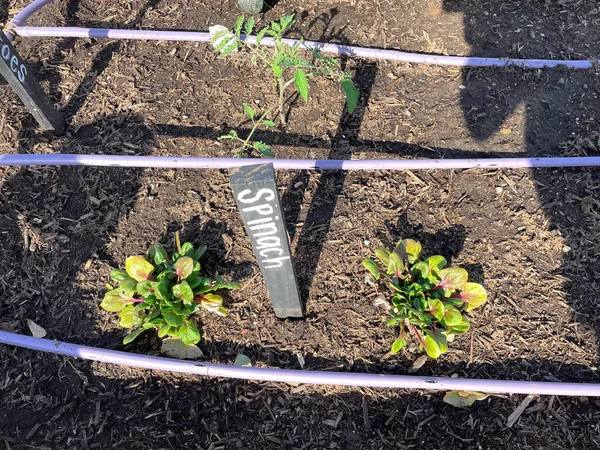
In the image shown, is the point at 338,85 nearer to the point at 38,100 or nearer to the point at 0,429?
the point at 38,100

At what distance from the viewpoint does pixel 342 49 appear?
296 cm

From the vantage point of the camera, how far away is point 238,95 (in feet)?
9.43

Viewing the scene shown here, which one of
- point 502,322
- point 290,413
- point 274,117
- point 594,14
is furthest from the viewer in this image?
point 594,14

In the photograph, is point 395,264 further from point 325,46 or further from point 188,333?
point 325,46

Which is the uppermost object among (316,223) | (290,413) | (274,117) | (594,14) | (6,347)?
(594,14)

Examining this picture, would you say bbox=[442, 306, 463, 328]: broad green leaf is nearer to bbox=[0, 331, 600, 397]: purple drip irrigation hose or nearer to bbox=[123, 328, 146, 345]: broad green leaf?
bbox=[0, 331, 600, 397]: purple drip irrigation hose

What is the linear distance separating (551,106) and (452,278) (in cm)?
147

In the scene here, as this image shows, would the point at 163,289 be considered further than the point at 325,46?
No

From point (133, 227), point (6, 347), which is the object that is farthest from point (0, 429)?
point (133, 227)

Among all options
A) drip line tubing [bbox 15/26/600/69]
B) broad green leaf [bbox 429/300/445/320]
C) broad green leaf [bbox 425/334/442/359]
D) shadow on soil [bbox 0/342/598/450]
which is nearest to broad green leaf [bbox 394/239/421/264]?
broad green leaf [bbox 429/300/445/320]

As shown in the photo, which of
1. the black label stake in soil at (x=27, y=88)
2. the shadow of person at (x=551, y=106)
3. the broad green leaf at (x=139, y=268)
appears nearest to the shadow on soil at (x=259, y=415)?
the broad green leaf at (x=139, y=268)

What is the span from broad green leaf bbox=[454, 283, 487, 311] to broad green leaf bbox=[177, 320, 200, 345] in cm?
121

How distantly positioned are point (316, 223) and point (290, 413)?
3.10 feet

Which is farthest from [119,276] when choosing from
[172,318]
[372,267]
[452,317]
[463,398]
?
[463,398]
